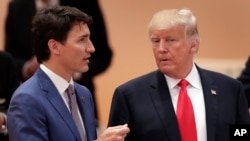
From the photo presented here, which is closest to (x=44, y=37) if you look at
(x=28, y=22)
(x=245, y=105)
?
(x=245, y=105)

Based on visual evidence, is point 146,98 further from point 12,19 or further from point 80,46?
point 12,19

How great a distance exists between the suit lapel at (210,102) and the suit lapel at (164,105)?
147 millimetres

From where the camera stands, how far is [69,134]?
260cm

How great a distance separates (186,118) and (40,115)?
2.28 feet

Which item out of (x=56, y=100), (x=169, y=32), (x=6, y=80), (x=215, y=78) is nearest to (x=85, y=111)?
(x=56, y=100)

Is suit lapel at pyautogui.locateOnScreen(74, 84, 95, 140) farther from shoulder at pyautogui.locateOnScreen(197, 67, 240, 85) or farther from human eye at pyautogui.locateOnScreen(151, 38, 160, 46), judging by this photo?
shoulder at pyautogui.locateOnScreen(197, 67, 240, 85)

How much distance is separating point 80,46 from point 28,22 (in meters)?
2.13

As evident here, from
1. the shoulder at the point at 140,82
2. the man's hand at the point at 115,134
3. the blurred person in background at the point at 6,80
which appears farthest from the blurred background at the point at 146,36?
the man's hand at the point at 115,134

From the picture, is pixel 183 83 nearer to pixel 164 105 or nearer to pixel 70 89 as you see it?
pixel 164 105

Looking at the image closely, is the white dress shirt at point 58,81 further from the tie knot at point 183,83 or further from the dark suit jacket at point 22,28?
the dark suit jacket at point 22,28

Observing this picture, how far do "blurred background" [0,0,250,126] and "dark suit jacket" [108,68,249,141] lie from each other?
210 centimetres

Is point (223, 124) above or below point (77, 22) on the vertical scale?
below

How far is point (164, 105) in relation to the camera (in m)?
2.91

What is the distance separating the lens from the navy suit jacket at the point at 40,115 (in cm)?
252
